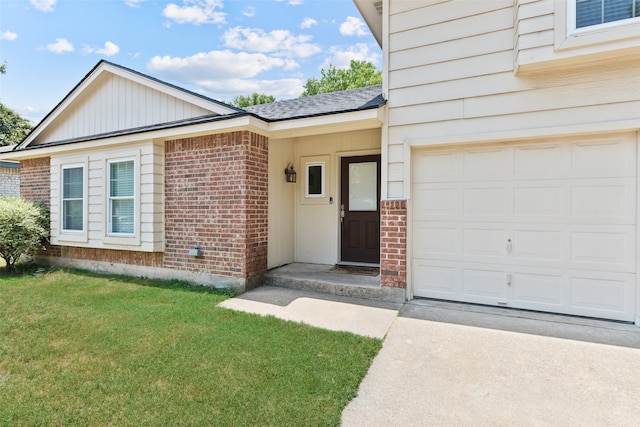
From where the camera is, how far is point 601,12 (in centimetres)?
347

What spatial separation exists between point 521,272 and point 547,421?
228 cm

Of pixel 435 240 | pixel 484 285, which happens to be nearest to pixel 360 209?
pixel 435 240

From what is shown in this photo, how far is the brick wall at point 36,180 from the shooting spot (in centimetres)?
718

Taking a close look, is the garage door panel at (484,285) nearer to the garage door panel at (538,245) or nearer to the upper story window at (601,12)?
the garage door panel at (538,245)

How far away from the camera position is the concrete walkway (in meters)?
2.15

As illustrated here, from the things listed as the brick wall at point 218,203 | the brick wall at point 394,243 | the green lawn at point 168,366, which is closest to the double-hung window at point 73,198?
the brick wall at point 218,203

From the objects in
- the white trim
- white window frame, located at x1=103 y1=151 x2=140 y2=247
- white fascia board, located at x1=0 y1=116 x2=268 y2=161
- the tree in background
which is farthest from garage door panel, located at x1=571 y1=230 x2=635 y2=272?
the tree in background

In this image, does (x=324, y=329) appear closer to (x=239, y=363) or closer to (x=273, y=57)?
(x=239, y=363)

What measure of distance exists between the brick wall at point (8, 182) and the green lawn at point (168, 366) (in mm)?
10347

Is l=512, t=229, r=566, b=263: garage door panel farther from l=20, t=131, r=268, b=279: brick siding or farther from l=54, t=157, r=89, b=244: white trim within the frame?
l=54, t=157, r=89, b=244: white trim

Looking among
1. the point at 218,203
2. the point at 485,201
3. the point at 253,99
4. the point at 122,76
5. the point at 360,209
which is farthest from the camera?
the point at 253,99

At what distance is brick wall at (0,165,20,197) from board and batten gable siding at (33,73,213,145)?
6.44 meters

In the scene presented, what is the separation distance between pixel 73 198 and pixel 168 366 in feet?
18.6

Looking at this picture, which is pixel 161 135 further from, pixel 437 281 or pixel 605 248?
pixel 605 248
